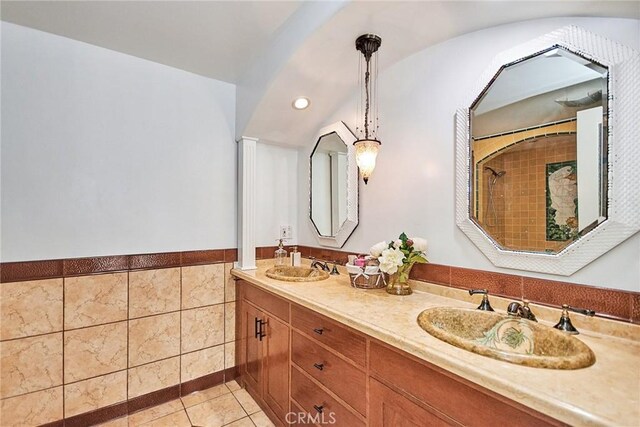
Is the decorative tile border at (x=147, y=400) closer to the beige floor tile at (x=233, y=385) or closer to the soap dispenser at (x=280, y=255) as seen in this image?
the beige floor tile at (x=233, y=385)

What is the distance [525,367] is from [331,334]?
30.3 inches

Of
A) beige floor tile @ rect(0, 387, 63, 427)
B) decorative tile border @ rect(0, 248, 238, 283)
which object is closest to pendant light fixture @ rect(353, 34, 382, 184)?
decorative tile border @ rect(0, 248, 238, 283)

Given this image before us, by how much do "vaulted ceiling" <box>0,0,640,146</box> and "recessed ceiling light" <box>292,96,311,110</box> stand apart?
0.15ft

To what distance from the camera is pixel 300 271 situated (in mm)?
2289

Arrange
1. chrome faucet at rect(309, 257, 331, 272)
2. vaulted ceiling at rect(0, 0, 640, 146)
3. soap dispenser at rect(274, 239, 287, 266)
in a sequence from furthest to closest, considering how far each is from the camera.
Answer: soap dispenser at rect(274, 239, 287, 266) < chrome faucet at rect(309, 257, 331, 272) < vaulted ceiling at rect(0, 0, 640, 146)

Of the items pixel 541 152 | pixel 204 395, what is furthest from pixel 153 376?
pixel 541 152

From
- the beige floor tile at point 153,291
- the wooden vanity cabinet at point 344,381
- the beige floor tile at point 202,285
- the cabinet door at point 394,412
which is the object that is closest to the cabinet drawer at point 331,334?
the wooden vanity cabinet at point 344,381

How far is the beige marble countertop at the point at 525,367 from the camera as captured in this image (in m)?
0.67

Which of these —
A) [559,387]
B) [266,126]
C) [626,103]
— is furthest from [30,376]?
[626,103]

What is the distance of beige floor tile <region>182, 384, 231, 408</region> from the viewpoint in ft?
6.86

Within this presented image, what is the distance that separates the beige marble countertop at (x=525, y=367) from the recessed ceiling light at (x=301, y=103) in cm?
Result: 135

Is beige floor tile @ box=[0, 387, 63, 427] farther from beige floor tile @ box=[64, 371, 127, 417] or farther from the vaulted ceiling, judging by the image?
the vaulted ceiling

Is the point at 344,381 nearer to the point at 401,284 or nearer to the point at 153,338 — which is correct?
the point at 401,284

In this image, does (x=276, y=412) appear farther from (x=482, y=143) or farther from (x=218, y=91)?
(x=218, y=91)
